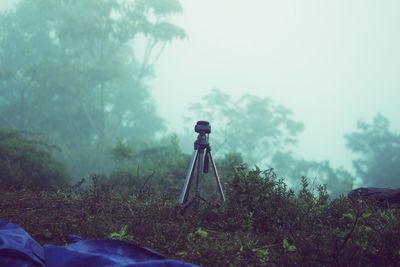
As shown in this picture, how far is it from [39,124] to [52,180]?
16.4 m

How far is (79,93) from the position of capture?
28125 millimetres

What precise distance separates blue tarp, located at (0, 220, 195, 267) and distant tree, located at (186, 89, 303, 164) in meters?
34.1

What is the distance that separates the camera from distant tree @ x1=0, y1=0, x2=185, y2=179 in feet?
90.2

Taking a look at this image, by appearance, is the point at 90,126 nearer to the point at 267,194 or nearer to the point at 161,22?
the point at 161,22

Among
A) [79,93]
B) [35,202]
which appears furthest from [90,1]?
[35,202]

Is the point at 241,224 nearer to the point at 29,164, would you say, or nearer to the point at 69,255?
the point at 69,255

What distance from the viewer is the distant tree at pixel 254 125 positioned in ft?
127

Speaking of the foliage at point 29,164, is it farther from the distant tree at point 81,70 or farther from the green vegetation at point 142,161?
the distant tree at point 81,70

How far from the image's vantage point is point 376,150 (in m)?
35.2

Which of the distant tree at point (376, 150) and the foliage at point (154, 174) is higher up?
the distant tree at point (376, 150)

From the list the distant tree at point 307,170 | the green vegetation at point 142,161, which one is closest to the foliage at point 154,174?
the green vegetation at point 142,161

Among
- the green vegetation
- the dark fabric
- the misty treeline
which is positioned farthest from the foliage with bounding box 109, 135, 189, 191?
the dark fabric

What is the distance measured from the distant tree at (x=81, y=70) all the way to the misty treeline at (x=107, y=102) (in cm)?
8

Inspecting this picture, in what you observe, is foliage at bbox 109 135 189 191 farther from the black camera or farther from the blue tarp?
the blue tarp
